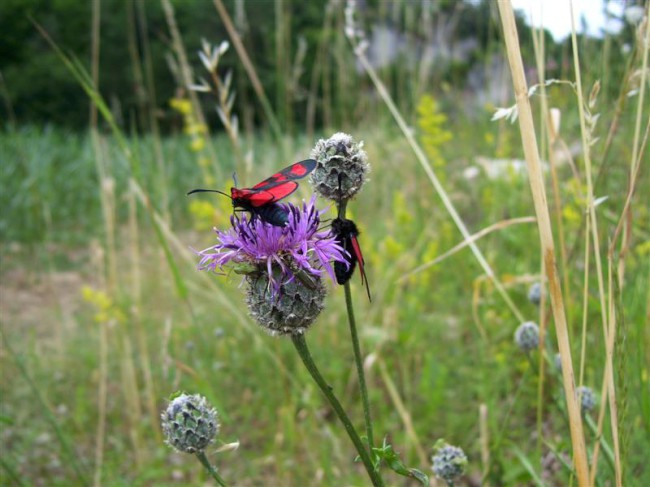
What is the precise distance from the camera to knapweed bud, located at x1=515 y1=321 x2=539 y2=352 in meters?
1.59

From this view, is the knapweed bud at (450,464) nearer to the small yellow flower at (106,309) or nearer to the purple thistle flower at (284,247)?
the purple thistle flower at (284,247)

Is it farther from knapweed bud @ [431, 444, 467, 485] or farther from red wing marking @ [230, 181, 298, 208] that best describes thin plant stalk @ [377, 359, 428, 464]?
red wing marking @ [230, 181, 298, 208]

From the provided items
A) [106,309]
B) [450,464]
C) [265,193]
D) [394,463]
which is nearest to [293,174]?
[265,193]

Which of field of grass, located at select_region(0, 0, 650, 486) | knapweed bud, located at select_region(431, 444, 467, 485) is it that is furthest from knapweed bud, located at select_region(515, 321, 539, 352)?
knapweed bud, located at select_region(431, 444, 467, 485)

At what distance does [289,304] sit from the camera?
3.57 ft

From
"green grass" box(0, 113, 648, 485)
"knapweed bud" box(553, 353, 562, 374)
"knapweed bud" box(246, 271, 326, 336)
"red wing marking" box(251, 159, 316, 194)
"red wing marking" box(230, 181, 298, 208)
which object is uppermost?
"red wing marking" box(251, 159, 316, 194)

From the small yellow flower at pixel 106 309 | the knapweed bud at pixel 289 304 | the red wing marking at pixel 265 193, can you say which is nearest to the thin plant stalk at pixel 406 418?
the knapweed bud at pixel 289 304

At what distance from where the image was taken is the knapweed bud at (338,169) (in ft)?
3.66

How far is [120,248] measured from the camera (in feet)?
21.0

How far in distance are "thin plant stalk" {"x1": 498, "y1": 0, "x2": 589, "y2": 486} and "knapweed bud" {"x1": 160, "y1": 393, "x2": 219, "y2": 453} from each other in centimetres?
66

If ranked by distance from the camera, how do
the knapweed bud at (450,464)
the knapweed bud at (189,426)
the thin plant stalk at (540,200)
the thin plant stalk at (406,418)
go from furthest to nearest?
1. the thin plant stalk at (406,418)
2. the knapweed bud at (450,464)
3. the knapweed bud at (189,426)
4. the thin plant stalk at (540,200)

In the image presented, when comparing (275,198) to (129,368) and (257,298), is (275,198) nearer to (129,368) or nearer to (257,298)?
(257,298)

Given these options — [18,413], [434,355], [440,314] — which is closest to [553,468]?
[434,355]

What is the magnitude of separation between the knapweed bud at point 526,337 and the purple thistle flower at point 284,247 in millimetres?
699
